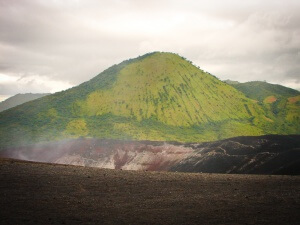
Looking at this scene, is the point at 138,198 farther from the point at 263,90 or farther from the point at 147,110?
the point at 263,90

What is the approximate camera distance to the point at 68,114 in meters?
101

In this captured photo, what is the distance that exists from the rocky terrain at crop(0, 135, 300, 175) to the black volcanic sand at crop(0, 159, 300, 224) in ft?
28.4

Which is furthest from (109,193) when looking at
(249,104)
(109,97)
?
(249,104)

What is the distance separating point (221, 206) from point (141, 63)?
110 meters

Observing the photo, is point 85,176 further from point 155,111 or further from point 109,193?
point 155,111

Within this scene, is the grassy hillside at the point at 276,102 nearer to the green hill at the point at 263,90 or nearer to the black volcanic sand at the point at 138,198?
the green hill at the point at 263,90

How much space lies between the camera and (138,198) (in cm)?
2002

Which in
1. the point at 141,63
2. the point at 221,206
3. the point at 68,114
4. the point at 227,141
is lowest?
the point at 221,206

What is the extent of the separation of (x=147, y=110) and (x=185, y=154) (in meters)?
55.7

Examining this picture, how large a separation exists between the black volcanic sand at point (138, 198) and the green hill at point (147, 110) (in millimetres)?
59732

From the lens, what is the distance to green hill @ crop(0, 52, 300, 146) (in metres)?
90.1

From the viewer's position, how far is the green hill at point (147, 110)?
90.1m

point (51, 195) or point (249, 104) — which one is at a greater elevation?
point (249, 104)

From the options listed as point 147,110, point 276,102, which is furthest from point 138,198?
point 276,102
